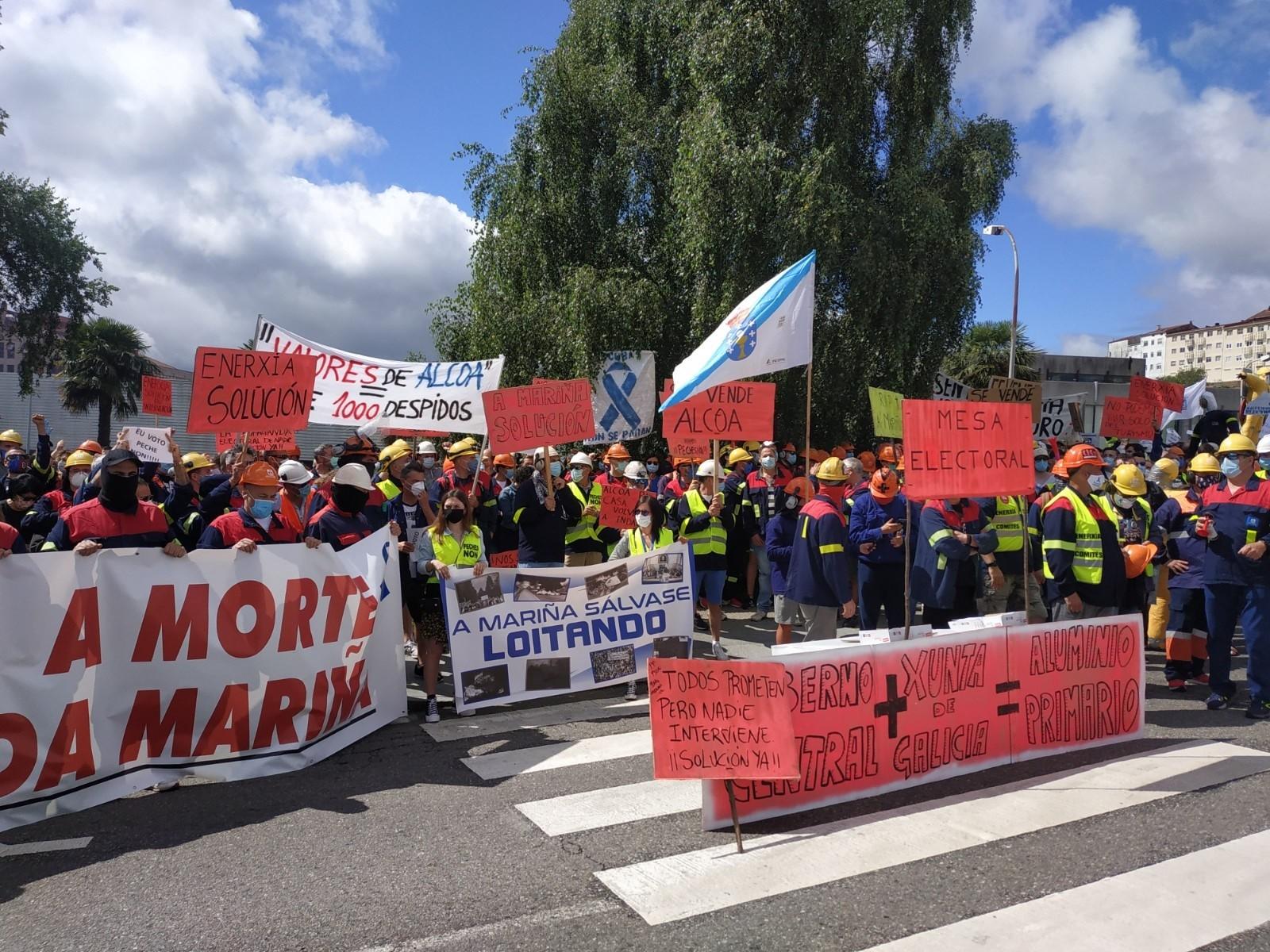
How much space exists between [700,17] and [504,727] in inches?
656

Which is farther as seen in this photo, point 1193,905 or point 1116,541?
point 1116,541

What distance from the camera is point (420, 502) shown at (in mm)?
7535

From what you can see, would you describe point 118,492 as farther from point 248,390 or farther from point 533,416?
point 533,416

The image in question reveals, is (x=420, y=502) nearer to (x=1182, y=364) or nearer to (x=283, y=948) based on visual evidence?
(x=283, y=948)

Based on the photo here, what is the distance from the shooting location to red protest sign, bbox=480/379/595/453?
28.6 ft

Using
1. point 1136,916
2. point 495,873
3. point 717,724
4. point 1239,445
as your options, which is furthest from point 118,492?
point 1239,445

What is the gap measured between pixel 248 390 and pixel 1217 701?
7.85 metres

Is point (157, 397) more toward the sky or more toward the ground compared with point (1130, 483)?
more toward the sky

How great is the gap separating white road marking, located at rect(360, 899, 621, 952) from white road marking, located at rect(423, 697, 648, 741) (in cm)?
273

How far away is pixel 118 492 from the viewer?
566 centimetres

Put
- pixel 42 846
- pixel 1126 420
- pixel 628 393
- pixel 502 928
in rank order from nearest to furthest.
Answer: pixel 502 928, pixel 42 846, pixel 1126 420, pixel 628 393

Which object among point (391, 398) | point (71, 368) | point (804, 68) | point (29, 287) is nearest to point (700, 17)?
point (804, 68)

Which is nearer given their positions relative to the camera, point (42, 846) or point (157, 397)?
point (42, 846)

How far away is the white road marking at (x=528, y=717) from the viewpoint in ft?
21.4
